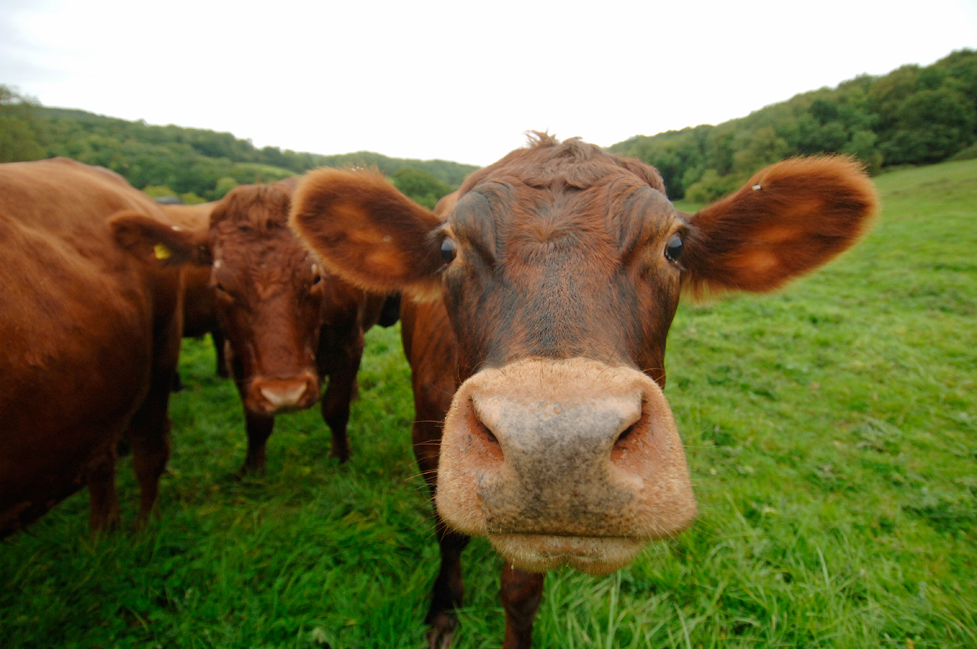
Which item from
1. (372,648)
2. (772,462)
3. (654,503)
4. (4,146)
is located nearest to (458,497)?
(654,503)

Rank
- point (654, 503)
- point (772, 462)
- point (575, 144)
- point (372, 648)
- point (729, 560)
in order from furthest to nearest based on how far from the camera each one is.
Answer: point (772, 462)
point (729, 560)
point (372, 648)
point (575, 144)
point (654, 503)

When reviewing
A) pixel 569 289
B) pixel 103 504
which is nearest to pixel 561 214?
pixel 569 289

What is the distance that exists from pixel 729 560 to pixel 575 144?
2.78 m

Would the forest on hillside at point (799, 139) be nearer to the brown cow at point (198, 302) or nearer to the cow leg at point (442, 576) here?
the brown cow at point (198, 302)

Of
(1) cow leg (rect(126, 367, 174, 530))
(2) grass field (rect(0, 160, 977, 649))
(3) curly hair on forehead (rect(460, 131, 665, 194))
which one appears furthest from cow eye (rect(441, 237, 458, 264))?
(1) cow leg (rect(126, 367, 174, 530))

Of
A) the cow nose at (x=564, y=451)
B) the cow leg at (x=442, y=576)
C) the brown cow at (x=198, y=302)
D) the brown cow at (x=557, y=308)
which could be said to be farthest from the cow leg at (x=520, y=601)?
the brown cow at (x=198, y=302)

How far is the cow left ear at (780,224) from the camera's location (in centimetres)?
200

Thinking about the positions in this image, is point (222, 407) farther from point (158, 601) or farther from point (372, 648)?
point (372, 648)

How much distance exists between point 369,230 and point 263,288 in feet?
3.34

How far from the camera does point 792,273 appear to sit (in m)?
2.23

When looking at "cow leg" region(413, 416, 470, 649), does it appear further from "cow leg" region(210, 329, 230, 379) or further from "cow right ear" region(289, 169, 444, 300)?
"cow leg" region(210, 329, 230, 379)

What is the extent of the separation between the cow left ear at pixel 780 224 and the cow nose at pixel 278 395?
7.88 feet

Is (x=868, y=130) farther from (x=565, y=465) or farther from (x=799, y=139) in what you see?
(x=565, y=465)

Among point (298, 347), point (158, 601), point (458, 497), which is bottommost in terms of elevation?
point (158, 601)
